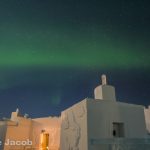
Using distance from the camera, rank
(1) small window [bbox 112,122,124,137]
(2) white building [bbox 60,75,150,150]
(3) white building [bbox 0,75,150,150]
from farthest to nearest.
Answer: (1) small window [bbox 112,122,124,137], (2) white building [bbox 60,75,150,150], (3) white building [bbox 0,75,150,150]

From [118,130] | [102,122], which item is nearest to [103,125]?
[102,122]

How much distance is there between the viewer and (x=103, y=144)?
21.9 feet

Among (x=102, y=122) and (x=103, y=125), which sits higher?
(x=102, y=122)

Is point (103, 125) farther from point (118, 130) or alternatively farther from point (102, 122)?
point (118, 130)

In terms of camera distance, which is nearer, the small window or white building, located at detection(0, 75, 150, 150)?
white building, located at detection(0, 75, 150, 150)

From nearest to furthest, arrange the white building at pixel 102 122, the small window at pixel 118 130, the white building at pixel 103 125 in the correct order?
the white building at pixel 103 125, the white building at pixel 102 122, the small window at pixel 118 130

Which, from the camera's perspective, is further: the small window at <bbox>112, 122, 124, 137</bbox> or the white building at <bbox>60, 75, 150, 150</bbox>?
the small window at <bbox>112, 122, 124, 137</bbox>

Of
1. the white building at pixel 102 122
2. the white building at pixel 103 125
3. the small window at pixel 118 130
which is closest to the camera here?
the white building at pixel 103 125

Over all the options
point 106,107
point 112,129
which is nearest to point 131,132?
point 112,129

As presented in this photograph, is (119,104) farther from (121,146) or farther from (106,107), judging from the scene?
(121,146)

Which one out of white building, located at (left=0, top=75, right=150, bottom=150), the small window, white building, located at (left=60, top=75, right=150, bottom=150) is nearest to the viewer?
white building, located at (left=0, top=75, right=150, bottom=150)

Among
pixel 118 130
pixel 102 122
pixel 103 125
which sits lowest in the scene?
pixel 118 130

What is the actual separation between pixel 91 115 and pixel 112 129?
105cm

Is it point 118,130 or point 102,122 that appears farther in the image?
point 118,130
